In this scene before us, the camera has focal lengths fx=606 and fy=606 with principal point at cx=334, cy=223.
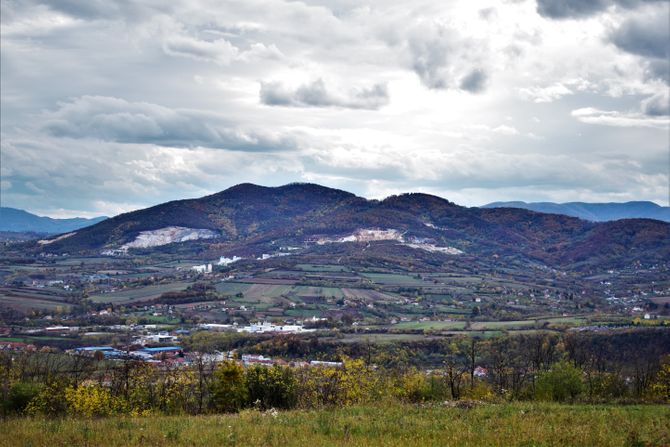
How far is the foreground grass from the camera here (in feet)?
47.2

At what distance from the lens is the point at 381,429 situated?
53.7 feet

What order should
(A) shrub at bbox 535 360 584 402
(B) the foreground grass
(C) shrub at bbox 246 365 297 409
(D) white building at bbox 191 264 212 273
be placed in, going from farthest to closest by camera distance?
(D) white building at bbox 191 264 212 273 → (A) shrub at bbox 535 360 584 402 → (C) shrub at bbox 246 365 297 409 → (B) the foreground grass

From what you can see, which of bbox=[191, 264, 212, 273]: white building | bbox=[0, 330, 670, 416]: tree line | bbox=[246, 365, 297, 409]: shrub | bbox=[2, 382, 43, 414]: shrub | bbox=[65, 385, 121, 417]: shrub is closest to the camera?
bbox=[65, 385, 121, 417]: shrub

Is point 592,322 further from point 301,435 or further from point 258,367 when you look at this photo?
point 301,435

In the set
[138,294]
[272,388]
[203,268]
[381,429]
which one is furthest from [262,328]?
[203,268]

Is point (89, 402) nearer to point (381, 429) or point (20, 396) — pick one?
point (20, 396)

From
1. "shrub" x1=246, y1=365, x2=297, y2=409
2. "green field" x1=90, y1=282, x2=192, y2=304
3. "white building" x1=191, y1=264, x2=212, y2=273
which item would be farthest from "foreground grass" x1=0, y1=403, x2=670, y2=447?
"white building" x1=191, y1=264, x2=212, y2=273

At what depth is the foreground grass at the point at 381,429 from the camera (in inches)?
566

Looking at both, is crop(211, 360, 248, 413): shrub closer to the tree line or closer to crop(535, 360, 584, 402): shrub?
the tree line

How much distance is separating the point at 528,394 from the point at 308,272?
139765 mm

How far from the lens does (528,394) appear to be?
3272 centimetres

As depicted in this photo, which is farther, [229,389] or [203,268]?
[203,268]

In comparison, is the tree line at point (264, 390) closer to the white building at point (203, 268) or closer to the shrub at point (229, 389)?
the shrub at point (229, 389)

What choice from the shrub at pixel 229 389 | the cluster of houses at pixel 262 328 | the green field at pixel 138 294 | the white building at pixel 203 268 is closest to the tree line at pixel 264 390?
the shrub at pixel 229 389
